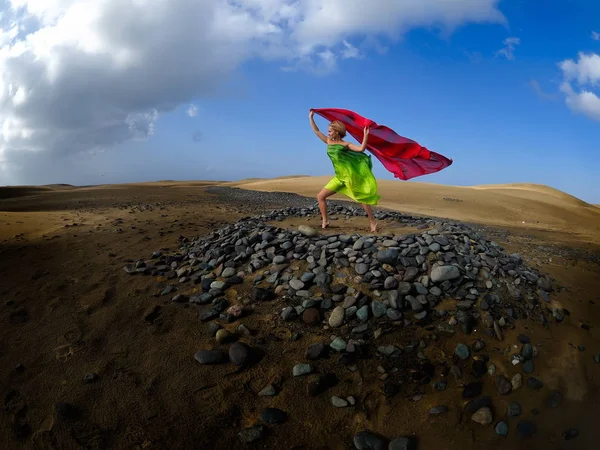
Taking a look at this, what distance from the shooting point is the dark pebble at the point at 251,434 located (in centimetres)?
334

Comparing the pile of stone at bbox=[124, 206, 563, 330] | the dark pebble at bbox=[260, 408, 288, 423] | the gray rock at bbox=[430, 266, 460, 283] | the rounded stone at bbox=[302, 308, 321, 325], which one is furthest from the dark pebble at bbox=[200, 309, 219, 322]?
the gray rock at bbox=[430, 266, 460, 283]

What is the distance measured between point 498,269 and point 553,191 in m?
42.8

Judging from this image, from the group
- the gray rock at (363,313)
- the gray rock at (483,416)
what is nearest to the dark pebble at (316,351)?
the gray rock at (363,313)

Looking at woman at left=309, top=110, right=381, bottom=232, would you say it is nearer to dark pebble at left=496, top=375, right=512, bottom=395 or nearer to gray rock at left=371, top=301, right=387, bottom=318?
gray rock at left=371, top=301, right=387, bottom=318

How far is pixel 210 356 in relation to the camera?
14.1 ft

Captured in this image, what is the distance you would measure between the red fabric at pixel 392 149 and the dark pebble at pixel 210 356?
5337 millimetres

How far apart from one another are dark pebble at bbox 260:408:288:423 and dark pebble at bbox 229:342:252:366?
713 millimetres

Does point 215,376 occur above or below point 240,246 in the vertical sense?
below

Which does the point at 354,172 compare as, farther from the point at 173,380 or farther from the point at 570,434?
the point at 570,434

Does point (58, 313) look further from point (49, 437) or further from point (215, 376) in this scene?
point (215, 376)

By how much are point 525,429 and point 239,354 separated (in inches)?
117

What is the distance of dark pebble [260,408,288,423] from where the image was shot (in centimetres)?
354

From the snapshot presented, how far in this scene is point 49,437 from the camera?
3344 millimetres

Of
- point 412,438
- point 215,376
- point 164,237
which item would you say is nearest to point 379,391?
point 412,438
